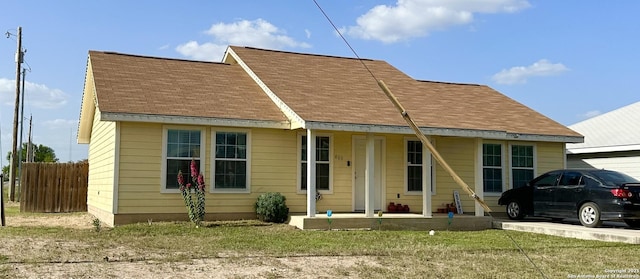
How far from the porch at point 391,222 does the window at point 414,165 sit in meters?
1.84

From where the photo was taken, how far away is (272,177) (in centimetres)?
1500

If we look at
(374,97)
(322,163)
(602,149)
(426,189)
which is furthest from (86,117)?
(602,149)

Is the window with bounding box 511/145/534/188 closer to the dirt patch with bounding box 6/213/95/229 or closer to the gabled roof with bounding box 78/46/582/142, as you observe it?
the gabled roof with bounding box 78/46/582/142

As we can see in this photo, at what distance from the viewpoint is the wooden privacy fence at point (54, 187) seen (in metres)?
19.9

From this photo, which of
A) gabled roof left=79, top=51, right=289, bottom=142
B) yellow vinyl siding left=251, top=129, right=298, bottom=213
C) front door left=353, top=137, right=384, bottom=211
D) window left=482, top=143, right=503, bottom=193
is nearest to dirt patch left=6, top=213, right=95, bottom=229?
gabled roof left=79, top=51, right=289, bottom=142

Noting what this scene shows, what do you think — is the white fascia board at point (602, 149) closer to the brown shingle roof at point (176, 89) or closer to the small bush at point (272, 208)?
the brown shingle roof at point (176, 89)

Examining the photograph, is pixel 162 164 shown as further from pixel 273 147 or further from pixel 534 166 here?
pixel 534 166

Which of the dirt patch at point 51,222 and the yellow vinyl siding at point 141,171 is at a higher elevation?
the yellow vinyl siding at point 141,171

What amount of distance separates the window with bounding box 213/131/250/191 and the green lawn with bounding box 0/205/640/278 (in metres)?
1.15

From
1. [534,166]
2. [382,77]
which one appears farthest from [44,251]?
[534,166]

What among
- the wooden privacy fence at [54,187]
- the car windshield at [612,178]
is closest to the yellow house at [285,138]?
the wooden privacy fence at [54,187]

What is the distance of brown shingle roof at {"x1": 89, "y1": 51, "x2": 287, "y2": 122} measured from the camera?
1382 cm

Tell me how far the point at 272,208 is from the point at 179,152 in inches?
101

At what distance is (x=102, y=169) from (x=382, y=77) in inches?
361
